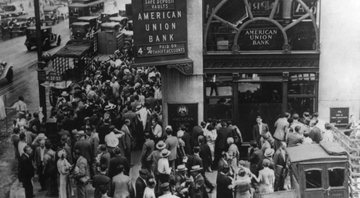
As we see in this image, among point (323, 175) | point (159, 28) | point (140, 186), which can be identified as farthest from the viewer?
point (159, 28)

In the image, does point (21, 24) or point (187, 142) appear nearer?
point (187, 142)

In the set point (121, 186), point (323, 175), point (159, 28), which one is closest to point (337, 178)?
point (323, 175)

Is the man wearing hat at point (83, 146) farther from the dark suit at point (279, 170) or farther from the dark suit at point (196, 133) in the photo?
the dark suit at point (279, 170)

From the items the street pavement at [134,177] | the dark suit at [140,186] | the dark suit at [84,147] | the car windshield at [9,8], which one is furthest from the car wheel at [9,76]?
the car windshield at [9,8]

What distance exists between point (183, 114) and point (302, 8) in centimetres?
537

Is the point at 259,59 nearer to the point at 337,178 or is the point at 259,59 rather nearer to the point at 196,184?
the point at 196,184

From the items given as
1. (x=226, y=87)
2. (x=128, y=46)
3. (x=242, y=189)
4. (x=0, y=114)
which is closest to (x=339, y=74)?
(x=226, y=87)

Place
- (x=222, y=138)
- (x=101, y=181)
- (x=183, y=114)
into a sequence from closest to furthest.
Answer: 1. (x=101, y=181)
2. (x=222, y=138)
3. (x=183, y=114)

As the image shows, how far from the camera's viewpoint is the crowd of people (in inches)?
602

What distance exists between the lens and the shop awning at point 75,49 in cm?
3212

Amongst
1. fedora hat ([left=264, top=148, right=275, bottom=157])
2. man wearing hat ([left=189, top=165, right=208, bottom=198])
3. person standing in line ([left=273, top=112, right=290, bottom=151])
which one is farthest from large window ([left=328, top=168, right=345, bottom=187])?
person standing in line ([left=273, top=112, right=290, bottom=151])

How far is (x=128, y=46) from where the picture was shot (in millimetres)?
39938

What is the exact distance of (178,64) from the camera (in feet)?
67.3

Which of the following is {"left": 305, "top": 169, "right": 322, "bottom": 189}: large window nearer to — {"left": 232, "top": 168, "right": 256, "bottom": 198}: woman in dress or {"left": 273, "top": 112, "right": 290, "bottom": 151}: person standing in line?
{"left": 232, "top": 168, "right": 256, "bottom": 198}: woman in dress
